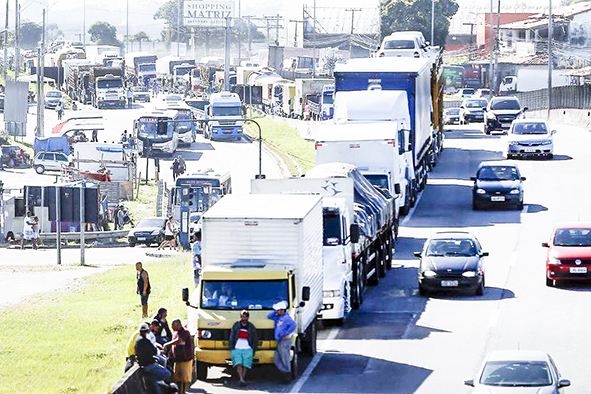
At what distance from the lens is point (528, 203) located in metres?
49.9

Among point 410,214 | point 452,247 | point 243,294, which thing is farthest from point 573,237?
point 410,214

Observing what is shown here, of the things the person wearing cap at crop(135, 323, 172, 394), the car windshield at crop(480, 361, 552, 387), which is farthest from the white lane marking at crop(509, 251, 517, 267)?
the person wearing cap at crop(135, 323, 172, 394)

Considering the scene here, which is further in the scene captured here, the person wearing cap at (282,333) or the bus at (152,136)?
the bus at (152,136)

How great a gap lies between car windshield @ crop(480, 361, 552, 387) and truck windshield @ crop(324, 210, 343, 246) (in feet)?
31.4

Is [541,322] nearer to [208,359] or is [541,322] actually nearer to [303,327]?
[303,327]

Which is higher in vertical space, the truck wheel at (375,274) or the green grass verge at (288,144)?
the green grass verge at (288,144)

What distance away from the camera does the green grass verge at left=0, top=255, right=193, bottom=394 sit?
24.0 metres

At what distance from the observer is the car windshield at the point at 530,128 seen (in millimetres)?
59688

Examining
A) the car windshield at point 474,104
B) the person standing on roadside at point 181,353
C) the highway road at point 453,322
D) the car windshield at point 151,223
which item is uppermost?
the car windshield at point 474,104

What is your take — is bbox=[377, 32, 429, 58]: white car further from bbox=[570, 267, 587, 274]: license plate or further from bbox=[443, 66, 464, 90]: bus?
bbox=[443, 66, 464, 90]: bus

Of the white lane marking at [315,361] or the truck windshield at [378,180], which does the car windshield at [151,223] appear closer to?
the truck windshield at [378,180]

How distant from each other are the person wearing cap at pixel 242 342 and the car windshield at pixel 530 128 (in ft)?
126

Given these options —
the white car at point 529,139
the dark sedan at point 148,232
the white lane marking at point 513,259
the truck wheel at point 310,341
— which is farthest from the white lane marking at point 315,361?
the white car at point 529,139

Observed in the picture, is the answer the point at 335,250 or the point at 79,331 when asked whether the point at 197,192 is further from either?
the point at 335,250
